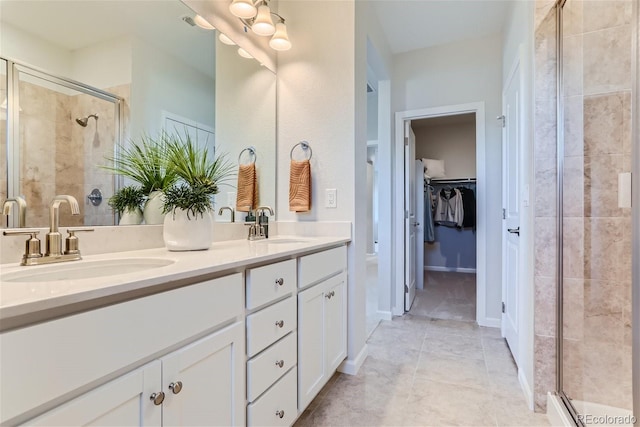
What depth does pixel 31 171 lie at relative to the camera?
3.26 ft

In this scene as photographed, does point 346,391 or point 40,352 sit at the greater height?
point 40,352

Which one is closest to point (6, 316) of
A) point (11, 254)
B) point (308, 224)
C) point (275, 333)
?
point (11, 254)

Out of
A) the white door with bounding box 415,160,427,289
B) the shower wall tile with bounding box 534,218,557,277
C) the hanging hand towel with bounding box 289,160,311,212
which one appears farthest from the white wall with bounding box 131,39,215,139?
the white door with bounding box 415,160,427,289

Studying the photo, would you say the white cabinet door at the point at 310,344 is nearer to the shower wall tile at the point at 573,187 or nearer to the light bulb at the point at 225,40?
the shower wall tile at the point at 573,187

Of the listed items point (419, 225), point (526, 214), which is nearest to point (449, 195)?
point (419, 225)

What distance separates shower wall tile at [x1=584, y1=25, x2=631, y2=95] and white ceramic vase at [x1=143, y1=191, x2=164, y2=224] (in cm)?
208

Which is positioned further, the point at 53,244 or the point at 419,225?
the point at 419,225

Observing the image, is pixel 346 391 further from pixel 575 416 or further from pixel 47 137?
pixel 47 137

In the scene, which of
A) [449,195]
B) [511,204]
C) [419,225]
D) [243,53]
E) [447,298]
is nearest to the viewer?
[243,53]

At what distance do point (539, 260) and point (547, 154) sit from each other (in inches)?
21.1

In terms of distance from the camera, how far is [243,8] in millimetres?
1708

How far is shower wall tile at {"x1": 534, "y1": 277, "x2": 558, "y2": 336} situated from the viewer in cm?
158

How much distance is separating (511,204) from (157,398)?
7.97ft

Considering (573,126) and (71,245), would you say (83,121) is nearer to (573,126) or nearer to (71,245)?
(71,245)
